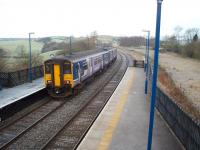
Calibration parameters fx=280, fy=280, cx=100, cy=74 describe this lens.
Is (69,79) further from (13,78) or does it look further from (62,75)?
(13,78)

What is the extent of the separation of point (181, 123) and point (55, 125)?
6.12 metres

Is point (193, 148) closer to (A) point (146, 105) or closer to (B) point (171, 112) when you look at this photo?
(B) point (171, 112)

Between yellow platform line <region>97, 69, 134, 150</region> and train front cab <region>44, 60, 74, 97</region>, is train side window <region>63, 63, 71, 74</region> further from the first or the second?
yellow platform line <region>97, 69, 134, 150</region>

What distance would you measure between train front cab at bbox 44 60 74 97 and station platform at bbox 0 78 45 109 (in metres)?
1.11

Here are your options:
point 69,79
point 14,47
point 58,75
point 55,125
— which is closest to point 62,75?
point 58,75

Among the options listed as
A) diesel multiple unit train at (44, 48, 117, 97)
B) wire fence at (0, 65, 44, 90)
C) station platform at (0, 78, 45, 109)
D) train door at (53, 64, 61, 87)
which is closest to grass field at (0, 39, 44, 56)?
wire fence at (0, 65, 44, 90)

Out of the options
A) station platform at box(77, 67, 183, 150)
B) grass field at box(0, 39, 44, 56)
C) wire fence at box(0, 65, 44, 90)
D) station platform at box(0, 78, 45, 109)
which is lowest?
station platform at box(77, 67, 183, 150)

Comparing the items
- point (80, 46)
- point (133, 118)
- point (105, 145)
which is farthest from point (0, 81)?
point (80, 46)

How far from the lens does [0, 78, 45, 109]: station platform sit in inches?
661

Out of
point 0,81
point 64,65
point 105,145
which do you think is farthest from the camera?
point 0,81

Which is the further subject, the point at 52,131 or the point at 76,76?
the point at 76,76

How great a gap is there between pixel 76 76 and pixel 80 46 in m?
38.9

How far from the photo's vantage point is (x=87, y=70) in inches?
856

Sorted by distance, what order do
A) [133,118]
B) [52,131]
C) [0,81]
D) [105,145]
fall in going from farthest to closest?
1. [0,81]
2. [133,118]
3. [52,131]
4. [105,145]
